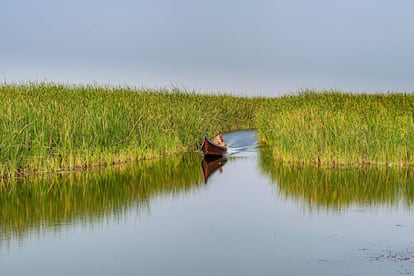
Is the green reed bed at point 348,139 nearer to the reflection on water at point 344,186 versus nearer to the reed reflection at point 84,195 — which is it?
the reflection on water at point 344,186

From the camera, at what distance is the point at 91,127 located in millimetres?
19922

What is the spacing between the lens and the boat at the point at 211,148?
78.0 ft

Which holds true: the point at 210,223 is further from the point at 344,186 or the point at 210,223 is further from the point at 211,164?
the point at 211,164

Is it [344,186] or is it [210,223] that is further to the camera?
[344,186]

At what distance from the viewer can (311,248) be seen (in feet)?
35.5

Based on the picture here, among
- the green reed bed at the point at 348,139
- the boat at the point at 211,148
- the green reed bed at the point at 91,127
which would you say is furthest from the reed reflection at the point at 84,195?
the green reed bed at the point at 348,139

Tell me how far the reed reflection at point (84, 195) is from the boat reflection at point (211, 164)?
297 millimetres

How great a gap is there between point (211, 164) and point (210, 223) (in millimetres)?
9861

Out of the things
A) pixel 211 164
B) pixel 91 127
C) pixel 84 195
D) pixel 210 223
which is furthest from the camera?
pixel 211 164

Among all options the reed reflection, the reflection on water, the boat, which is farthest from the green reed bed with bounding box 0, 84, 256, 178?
the reflection on water

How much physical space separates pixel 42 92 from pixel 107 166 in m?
8.70

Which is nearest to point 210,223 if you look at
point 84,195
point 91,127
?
point 84,195

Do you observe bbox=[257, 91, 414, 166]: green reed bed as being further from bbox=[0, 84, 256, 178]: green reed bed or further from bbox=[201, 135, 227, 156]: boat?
bbox=[0, 84, 256, 178]: green reed bed

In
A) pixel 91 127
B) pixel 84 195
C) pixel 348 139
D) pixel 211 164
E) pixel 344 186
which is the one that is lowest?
pixel 84 195
